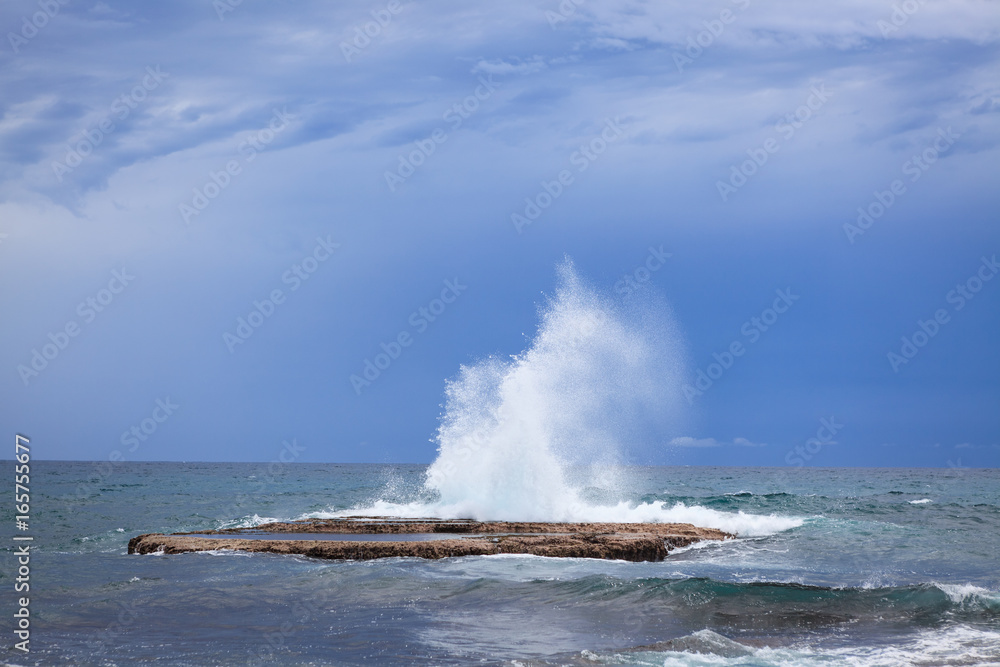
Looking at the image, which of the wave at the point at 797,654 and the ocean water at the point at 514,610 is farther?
the ocean water at the point at 514,610

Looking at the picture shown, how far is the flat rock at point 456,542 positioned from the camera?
15.0 meters

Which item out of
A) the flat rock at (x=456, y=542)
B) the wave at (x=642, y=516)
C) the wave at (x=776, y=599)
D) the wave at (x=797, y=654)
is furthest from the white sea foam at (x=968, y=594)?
the wave at (x=642, y=516)

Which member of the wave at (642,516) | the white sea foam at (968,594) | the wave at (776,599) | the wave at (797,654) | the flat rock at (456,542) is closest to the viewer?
the wave at (797,654)

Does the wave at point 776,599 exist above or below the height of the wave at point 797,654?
above

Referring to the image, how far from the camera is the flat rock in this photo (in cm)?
1502

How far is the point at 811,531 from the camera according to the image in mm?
23047

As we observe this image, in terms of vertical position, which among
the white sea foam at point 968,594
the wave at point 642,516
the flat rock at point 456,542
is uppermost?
the wave at point 642,516

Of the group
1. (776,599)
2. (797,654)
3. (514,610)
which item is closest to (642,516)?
(776,599)

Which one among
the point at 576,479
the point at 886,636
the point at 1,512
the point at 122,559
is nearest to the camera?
the point at 886,636

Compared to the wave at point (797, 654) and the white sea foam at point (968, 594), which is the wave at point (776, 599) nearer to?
the white sea foam at point (968, 594)

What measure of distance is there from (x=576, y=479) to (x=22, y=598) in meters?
43.3

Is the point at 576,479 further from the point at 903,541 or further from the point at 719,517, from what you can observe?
the point at 903,541

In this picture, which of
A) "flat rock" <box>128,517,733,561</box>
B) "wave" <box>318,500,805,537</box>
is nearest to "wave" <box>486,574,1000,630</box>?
"flat rock" <box>128,517,733,561</box>

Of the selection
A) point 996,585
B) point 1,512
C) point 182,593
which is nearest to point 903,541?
point 996,585
